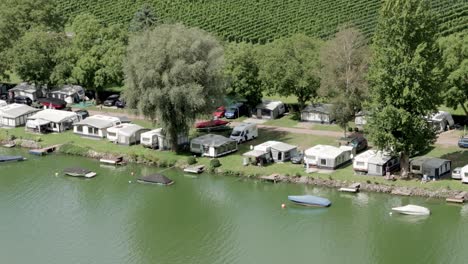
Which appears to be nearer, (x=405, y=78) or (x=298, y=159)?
(x=405, y=78)

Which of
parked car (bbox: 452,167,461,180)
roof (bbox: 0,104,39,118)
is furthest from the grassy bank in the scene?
roof (bbox: 0,104,39,118)

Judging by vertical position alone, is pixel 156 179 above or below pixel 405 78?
below

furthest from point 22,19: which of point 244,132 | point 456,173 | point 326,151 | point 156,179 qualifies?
point 456,173

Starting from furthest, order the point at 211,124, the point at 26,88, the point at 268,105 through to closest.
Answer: the point at 26,88 < the point at 268,105 < the point at 211,124

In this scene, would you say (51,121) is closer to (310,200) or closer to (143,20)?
(310,200)

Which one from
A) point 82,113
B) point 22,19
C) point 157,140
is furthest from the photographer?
point 22,19

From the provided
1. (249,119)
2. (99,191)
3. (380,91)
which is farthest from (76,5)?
(380,91)

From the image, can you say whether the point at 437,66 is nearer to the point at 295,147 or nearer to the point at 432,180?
the point at 432,180

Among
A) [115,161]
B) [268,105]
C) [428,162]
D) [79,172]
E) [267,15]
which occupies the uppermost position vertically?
[267,15]
